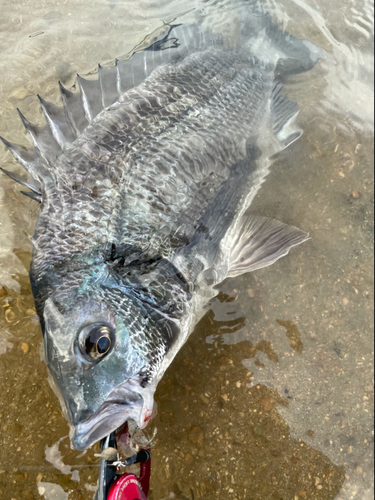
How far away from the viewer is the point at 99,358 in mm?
1483

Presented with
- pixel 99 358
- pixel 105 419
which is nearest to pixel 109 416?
pixel 105 419

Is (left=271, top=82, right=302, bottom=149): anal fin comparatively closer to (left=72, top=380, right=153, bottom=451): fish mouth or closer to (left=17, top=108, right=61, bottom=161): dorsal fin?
(left=17, top=108, right=61, bottom=161): dorsal fin

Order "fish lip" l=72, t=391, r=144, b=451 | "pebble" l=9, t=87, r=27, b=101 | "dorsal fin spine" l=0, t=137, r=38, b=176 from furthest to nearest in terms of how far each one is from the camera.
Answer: "pebble" l=9, t=87, r=27, b=101
"dorsal fin spine" l=0, t=137, r=38, b=176
"fish lip" l=72, t=391, r=144, b=451

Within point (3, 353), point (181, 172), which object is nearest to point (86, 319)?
point (181, 172)

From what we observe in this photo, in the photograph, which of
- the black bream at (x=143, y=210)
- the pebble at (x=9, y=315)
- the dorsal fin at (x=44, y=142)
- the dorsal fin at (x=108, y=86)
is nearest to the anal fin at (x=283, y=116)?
the black bream at (x=143, y=210)

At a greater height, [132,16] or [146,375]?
[132,16]

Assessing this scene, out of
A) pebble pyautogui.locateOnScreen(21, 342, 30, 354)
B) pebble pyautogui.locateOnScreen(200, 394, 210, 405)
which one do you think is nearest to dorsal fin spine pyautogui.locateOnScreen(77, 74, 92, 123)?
pebble pyautogui.locateOnScreen(21, 342, 30, 354)

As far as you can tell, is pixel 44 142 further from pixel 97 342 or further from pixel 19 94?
pixel 97 342

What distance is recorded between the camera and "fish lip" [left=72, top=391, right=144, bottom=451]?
1.42 m

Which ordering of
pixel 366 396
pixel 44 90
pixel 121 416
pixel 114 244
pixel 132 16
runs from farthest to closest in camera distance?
pixel 132 16
pixel 44 90
pixel 366 396
pixel 114 244
pixel 121 416

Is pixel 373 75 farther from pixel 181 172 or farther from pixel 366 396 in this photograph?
pixel 366 396

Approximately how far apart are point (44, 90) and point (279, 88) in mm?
1955

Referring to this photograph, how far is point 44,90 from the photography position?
275 cm

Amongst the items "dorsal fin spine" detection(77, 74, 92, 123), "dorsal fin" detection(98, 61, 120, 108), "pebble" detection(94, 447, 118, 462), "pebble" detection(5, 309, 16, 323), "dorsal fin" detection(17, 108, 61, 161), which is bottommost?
"pebble" detection(5, 309, 16, 323)
